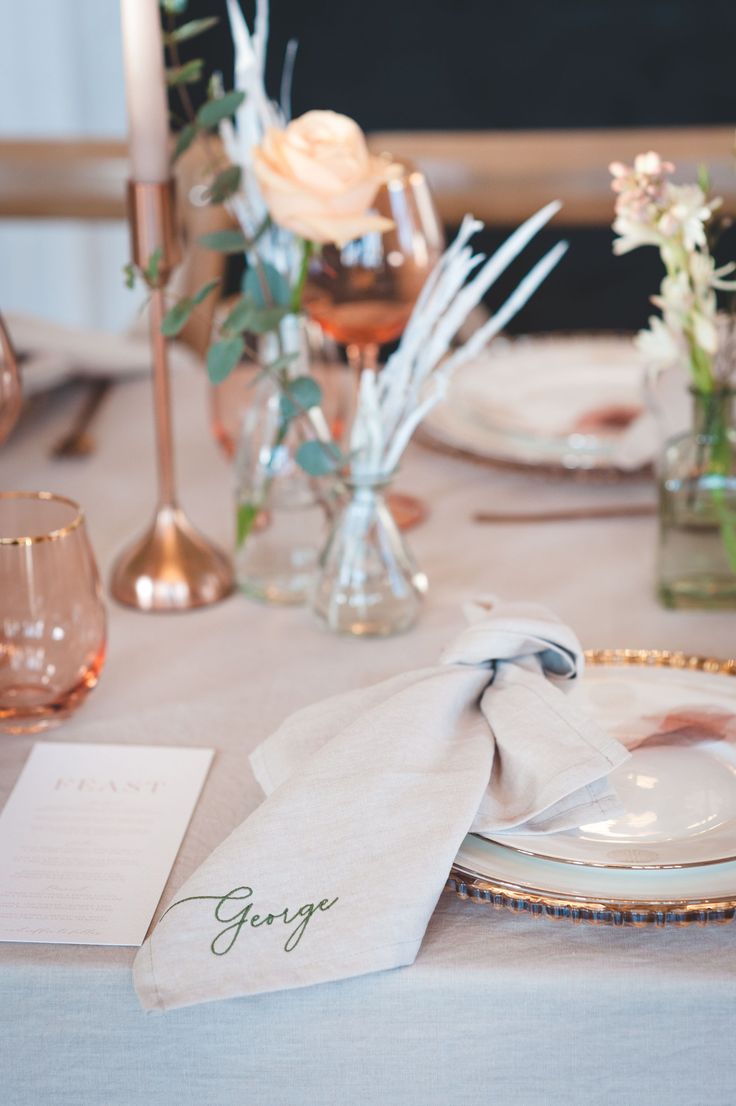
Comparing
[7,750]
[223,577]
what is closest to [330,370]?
[223,577]

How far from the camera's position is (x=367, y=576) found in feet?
2.95

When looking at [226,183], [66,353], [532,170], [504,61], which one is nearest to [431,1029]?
[226,183]

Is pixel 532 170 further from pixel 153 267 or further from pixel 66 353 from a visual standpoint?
pixel 153 267

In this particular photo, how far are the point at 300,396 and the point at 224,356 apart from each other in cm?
6

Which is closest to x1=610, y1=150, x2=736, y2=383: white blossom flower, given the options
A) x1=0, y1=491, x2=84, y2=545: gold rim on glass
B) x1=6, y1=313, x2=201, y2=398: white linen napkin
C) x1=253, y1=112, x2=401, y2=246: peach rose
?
x1=253, y1=112, x2=401, y2=246: peach rose

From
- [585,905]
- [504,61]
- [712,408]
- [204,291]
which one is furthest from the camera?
[504,61]

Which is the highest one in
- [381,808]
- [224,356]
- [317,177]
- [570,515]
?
[317,177]

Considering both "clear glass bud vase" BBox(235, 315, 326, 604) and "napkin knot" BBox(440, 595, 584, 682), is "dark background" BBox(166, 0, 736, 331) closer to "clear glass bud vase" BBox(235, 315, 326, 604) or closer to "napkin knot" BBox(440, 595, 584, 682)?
"clear glass bud vase" BBox(235, 315, 326, 604)

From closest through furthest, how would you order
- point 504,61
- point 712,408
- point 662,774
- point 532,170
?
1. point 662,774
2. point 712,408
3. point 532,170
4. point 504,61

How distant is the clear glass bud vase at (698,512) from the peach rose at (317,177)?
0.29 metres

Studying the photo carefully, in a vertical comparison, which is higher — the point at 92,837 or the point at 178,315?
the point at 178,315

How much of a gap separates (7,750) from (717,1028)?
43cm

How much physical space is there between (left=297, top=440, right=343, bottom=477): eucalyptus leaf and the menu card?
0.70ft

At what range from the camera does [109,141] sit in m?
2.31
